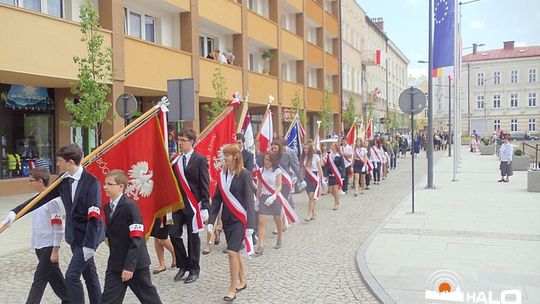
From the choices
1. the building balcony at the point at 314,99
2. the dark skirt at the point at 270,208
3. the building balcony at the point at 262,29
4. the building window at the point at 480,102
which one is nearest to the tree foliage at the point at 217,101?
the building balcony at the point at 262,29

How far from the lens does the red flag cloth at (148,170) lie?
6.40 meters

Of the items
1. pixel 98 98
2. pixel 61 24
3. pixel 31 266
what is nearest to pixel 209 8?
pixel 61 24

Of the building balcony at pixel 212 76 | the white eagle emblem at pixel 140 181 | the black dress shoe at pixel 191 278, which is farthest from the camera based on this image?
the building balcony at pixel 212 76

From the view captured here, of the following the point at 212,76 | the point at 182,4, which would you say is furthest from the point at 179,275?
the point at 212,76

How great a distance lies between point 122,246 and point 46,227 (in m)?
1.07

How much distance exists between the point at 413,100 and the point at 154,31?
485 inches

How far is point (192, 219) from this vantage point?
7.58 meters

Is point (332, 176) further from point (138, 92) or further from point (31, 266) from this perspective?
point (138, 92)

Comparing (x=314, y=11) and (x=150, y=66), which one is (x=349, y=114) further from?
(x=150, y=66)

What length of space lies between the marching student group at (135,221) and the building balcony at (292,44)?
80.1ft

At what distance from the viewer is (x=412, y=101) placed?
13.7m

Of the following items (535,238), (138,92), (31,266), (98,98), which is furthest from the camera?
(138,92)

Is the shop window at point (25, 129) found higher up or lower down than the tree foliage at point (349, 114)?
lower down

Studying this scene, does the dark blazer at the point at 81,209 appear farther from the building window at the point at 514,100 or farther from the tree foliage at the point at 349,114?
the building window at the point at 514,100
